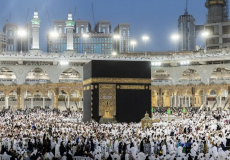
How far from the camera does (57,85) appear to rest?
3366cm

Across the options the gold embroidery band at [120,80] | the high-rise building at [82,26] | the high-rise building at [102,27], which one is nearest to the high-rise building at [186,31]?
the high-rise building at [102,27]

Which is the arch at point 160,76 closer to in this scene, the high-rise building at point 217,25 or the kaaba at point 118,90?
the high-rise building at point 217,25

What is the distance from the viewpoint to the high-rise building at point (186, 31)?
84.8 meters

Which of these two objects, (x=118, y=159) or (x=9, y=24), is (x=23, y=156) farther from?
(x=9, y=24)

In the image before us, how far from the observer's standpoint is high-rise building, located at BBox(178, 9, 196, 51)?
278 ft

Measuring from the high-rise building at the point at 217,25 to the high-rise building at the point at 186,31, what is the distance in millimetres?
29971

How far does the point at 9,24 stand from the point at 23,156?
308ft

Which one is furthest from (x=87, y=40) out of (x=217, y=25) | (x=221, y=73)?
(x=221, y=73)

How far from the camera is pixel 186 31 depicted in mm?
87375

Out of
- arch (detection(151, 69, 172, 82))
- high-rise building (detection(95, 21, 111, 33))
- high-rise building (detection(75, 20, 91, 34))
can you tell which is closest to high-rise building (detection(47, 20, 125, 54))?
high-rise building (detection(75, 20, 91, 34))

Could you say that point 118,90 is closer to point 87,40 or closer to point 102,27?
point 87,40

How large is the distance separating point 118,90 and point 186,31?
71.5 meters

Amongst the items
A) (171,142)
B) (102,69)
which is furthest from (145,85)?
(171,142)

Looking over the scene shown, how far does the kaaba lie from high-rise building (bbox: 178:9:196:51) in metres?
67.3
